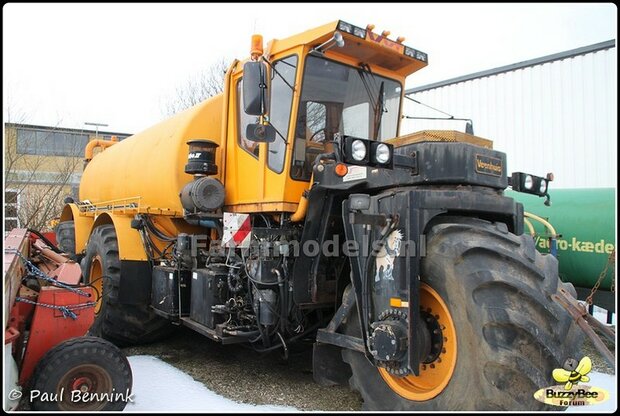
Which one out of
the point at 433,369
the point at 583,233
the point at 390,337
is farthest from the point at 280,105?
the point at 583,233

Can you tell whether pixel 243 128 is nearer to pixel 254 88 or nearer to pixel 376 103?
pixel 254 88

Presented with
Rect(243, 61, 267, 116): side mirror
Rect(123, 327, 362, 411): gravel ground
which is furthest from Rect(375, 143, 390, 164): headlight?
Rect(123, 327, 362, 411): gravel ground

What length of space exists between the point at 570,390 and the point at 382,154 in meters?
1.74

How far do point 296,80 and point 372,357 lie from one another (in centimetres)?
243

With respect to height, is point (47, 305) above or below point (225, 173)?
below

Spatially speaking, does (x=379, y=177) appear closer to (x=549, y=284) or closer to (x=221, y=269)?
(x=549, y=284)

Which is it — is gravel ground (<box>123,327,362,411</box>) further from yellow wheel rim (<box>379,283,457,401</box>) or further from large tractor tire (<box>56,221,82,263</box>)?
large tractor tire (<box>56,221,82,263</box>)

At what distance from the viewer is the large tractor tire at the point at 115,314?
5.97 meters

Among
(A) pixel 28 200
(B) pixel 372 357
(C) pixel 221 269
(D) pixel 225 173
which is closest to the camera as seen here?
(B) pixel 372 357

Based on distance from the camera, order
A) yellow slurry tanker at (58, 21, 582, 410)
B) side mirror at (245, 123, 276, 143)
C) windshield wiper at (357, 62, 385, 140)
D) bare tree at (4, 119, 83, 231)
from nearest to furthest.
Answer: yellow slurry tanker at (58, 21, 582, 410)
side mirror at (245, 123, 276, 143)
windshield wiper at (357, 62, 385, 140)
bare tree at (4, 119, 83, 231)

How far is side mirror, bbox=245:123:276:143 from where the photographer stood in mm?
4191

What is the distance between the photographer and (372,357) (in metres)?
3.46

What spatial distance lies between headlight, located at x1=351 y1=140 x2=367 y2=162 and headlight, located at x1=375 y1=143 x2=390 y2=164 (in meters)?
0.09

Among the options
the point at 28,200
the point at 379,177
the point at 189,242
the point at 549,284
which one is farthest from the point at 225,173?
the point at 28,200
